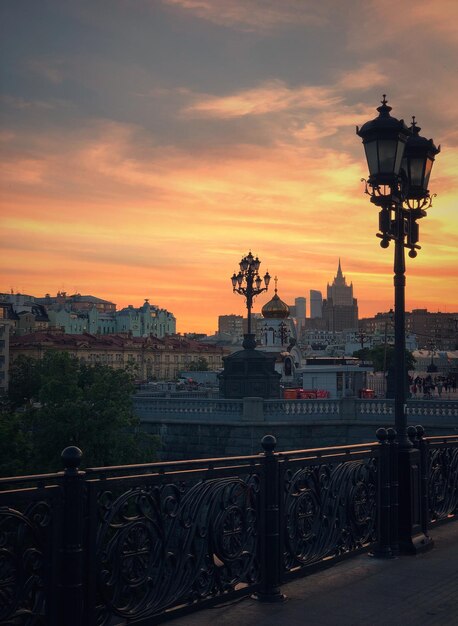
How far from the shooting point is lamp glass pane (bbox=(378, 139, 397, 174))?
9539mm

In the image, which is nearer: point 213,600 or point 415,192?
point 213,600

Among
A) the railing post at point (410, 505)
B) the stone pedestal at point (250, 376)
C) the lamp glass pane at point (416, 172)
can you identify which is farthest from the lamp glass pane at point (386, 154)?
the stone pedestal at point (250, 376)

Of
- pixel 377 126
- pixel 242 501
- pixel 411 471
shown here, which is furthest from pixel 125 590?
pixel 377 126

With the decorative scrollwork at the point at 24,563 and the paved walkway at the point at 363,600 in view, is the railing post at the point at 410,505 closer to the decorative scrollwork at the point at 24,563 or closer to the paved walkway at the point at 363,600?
the paved walkway at the point at 363,600

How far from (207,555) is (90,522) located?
5.20 ft

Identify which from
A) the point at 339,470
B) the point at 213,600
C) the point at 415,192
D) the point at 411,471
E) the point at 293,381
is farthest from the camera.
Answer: the point at 293,381

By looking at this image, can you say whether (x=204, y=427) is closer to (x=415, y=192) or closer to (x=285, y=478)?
(x=415, y=192)

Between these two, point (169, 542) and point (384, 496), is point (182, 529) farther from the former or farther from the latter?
point (384, 496)

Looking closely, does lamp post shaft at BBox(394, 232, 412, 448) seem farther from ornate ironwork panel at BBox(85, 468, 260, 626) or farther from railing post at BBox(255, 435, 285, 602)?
ornate ironwork panel at BBox(85, 468, 260, 626)

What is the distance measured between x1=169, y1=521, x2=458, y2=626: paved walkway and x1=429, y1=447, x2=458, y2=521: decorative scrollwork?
1.85 metres

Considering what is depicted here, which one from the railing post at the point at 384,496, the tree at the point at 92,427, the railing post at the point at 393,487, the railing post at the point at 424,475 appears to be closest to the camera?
the railing post at the point at 384,496

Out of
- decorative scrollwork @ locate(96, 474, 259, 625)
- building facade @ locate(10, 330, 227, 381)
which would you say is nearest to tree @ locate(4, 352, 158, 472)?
decorative scrollwork @ locate(96, 474, 259, 625)

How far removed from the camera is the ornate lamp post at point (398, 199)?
9.21 m

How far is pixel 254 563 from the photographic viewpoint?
7121mm
